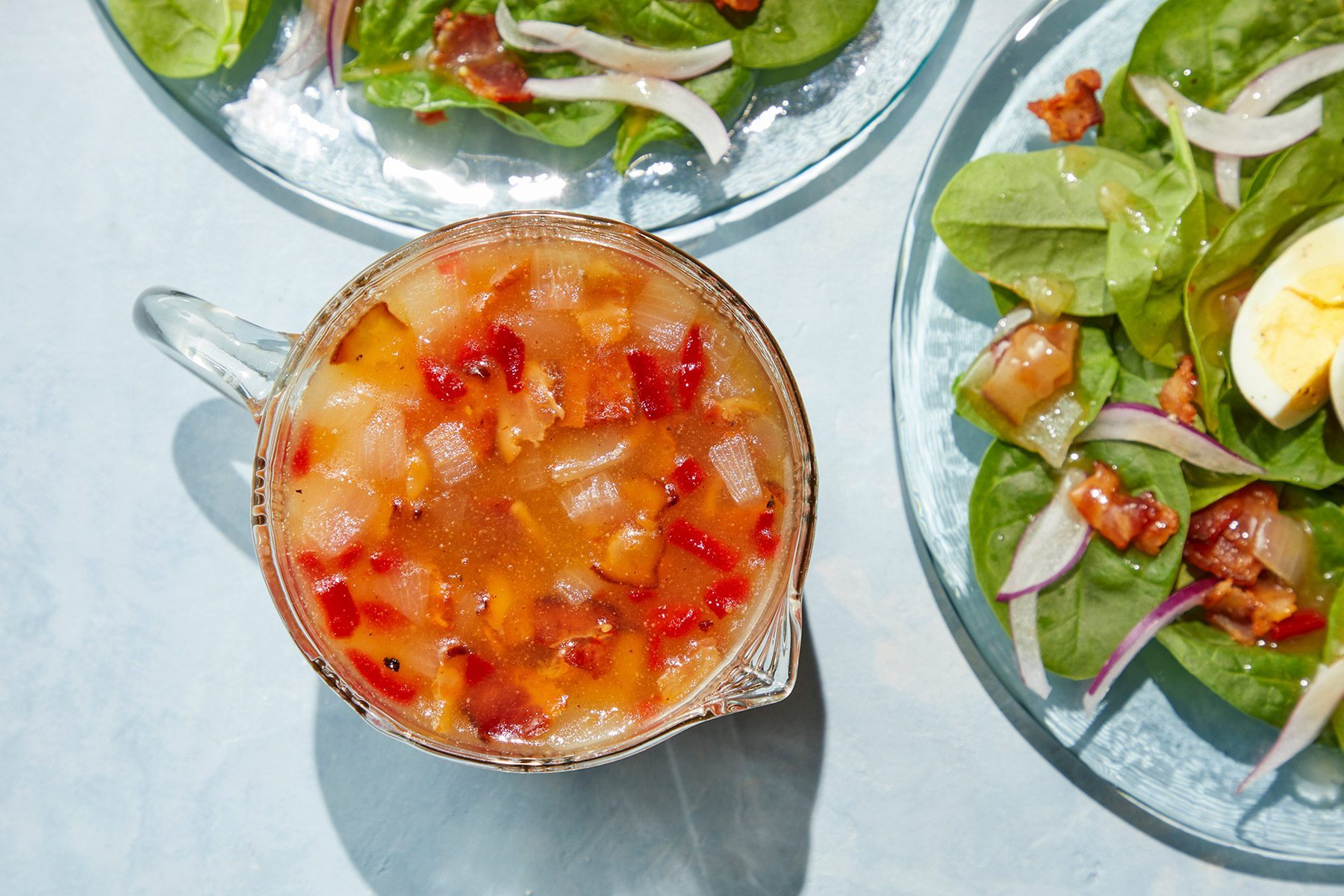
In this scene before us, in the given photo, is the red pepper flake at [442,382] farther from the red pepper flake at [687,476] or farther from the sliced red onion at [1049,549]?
the sliced red onion at [1049,549]

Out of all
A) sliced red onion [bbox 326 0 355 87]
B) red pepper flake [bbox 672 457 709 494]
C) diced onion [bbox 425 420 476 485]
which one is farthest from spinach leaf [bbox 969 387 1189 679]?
sliced red onion [bbox 326 0 355 87]

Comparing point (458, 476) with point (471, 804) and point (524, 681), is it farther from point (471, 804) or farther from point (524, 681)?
point (471, 804)

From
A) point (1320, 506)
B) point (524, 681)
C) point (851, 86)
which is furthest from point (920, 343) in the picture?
point (524, 681)

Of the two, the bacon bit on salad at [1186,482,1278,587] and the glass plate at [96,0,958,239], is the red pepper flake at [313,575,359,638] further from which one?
the bacon bit on salad at [1186,482,1278,587]

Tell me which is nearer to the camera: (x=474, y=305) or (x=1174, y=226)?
(x=474, y=305)

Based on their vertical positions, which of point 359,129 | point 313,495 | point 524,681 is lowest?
point 524,681

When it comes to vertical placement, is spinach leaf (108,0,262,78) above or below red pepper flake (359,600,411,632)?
above

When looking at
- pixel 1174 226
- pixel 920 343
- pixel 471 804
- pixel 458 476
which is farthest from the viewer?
pixel 471 804
